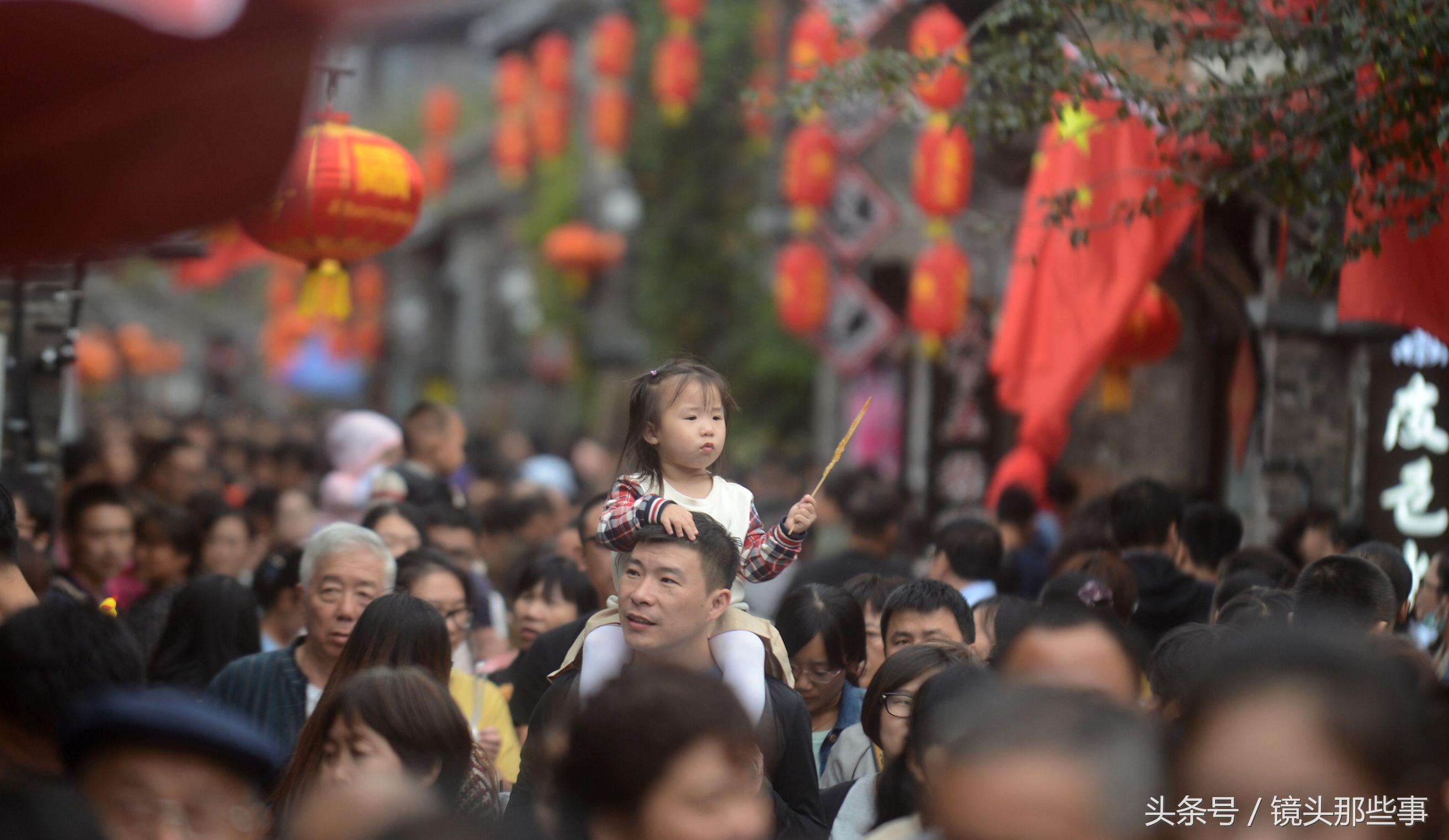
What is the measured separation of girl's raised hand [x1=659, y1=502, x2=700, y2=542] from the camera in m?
3.84

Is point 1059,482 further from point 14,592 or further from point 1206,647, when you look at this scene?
point 14,592

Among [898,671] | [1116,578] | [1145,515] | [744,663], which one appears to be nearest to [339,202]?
[744,663]

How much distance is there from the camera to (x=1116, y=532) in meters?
6.71

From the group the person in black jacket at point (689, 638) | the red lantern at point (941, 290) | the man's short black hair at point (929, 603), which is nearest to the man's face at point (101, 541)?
the person in black jacket at point (689, 638)

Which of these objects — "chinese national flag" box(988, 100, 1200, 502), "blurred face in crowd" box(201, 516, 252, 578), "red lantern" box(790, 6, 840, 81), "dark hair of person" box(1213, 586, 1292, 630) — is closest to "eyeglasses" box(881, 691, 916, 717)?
"dark hair of person" box(1213, 586, 1292, 630)

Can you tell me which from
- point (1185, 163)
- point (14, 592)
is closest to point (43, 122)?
point (14, 592)

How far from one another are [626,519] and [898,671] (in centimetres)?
86

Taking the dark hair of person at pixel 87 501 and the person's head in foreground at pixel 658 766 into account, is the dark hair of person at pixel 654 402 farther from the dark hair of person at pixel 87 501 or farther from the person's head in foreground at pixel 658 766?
the dark hair of person at pixel 87 501

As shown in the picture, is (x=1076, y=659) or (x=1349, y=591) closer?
(x=1076, y=659)

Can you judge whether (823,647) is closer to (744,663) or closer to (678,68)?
(744,663)

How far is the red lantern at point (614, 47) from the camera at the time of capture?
1966 centimetres

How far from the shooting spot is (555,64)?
70.8ft

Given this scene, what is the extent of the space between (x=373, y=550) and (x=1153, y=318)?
601 cm

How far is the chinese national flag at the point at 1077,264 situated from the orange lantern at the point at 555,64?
14.0 metres
